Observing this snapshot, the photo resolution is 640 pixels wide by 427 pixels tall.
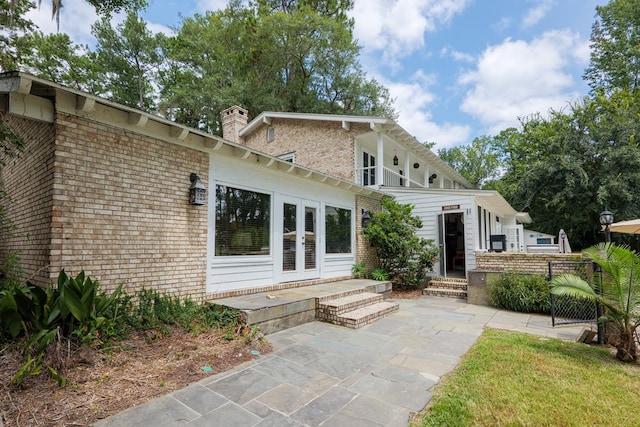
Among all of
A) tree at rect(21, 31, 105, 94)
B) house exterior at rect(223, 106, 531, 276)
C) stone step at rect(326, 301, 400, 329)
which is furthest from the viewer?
tree at rect(21, 31, 105, 94)

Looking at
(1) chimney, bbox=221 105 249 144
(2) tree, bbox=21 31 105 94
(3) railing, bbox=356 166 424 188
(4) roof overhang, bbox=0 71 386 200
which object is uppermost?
(2) tree, bbox=21 31 105 94

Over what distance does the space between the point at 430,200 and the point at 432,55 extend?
8.32m

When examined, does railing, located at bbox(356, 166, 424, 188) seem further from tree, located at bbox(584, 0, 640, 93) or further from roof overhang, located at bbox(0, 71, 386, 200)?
tree, located at bbox(584, 0, 640, 93)

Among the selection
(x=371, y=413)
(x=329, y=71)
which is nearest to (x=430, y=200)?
(x=371, y=413)

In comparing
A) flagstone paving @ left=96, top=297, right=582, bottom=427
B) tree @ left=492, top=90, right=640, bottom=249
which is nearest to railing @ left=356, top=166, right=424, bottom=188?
flagstone paving @ left=96, top=297, right=582, bottom=427

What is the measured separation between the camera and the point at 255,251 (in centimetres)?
650

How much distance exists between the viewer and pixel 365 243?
32.3 feet

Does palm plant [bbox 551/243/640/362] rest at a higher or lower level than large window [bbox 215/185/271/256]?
lower

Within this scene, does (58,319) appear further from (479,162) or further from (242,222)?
(479,162)

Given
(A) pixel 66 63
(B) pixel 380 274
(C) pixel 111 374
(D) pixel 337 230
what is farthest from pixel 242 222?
(A) pixel 66 63

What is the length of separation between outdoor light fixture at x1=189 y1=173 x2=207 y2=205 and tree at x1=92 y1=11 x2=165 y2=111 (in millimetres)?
16660

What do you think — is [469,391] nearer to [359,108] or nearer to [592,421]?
[592,421]

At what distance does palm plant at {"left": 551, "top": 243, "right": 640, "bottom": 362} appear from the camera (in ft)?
13.2

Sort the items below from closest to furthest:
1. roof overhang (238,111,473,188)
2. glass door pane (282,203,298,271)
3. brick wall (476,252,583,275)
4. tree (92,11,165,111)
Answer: glass door pane (282,203,298,271)
brick wall (476,252,583,275)
roof overhang (238,111,473,188)
tree (92,11,165,111)
